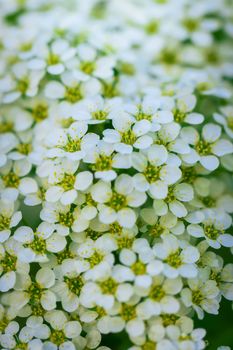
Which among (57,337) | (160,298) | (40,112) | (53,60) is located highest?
(53,60)

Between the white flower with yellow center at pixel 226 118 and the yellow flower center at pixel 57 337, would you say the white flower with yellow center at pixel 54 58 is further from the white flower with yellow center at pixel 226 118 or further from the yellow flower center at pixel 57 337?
the yellow flower center at pixel 57 337

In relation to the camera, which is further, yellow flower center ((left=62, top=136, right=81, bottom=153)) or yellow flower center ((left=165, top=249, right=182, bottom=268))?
yellow flower center ((left=62, top=136, right=81, bottom=153))

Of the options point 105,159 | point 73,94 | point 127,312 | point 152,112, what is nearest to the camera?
point 127,312

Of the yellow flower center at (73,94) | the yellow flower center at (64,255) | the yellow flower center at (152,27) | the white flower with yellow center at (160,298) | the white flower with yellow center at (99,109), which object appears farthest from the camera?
the yellow flower center at (152,27)

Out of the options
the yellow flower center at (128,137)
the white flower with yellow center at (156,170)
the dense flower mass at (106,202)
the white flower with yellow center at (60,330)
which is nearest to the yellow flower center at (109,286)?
the dense flower mass at (106,202)

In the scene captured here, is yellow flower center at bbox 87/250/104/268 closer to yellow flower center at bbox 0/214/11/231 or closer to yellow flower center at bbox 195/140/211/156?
yellow flower center at bbox 0/214/11/231

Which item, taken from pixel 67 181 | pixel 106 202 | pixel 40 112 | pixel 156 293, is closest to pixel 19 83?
pixel 40 112

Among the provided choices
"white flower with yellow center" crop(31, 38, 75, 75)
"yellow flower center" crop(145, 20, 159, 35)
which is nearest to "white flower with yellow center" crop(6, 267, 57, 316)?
"white flower with yellow center" crop(31, 38, 75, 75)

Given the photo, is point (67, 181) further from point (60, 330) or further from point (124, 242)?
point (60, 330)
